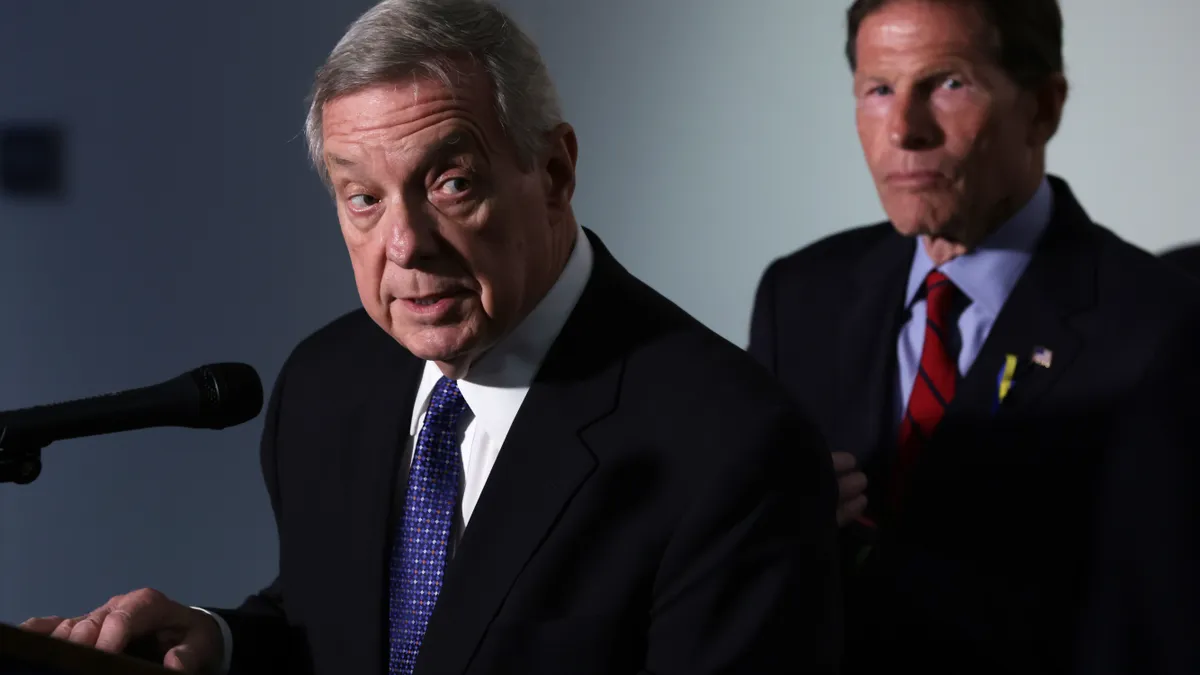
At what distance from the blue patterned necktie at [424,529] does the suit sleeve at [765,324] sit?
690 mm

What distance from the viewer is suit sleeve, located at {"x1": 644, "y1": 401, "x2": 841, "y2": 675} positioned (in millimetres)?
1301

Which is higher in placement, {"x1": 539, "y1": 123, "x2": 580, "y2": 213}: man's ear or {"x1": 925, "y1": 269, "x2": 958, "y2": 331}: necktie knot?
{"x1": 539, "y1": 123, "x2": 580, "y2": 213}: man's ear

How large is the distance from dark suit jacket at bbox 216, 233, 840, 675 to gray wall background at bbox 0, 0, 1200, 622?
135cm

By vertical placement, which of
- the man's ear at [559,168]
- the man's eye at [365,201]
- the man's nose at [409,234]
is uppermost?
the man's ear at [559,168]

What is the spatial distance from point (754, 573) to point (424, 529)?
14.0 inches

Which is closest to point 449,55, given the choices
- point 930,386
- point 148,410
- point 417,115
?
point 417,115

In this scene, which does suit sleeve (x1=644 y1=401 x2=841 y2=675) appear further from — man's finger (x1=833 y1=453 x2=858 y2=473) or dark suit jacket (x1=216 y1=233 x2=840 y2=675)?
man's finger (x1=833 y1=453 x2=858 y2=473)

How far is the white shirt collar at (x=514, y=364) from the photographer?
4.81ft

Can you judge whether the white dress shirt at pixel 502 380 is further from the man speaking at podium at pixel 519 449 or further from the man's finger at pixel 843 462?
the man's finger at pixel 843 462

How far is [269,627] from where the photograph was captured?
1.56m

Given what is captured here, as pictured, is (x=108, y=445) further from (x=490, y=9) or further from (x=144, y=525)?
(x=490, y=9)

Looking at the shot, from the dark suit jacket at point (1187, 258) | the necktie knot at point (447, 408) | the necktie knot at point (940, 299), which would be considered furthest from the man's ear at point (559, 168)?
the dark suit jacket at point (1187, 258)

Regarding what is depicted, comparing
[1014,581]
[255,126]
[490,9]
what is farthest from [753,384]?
[255,126]

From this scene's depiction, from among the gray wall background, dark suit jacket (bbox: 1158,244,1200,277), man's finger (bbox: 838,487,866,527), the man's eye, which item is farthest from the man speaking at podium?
the gray wall background
